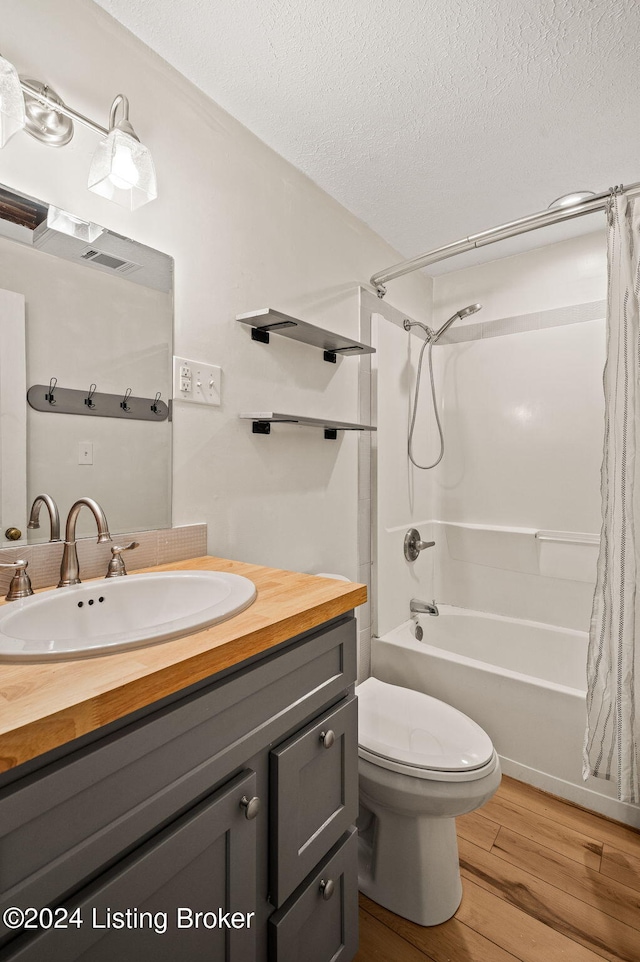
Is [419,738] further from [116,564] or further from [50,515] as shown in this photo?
[50,515]

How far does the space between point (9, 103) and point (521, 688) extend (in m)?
2.29

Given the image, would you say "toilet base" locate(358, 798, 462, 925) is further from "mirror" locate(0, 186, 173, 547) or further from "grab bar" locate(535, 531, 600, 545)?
"grab bar" locate(535, 531, 600, 545)

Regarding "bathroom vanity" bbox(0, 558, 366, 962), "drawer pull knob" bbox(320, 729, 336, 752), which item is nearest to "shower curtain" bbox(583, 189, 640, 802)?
"bathroom vanity" bbox(0, 558, 366, 962)

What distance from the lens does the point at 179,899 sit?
26.4 inches

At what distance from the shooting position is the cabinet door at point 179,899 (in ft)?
1.83

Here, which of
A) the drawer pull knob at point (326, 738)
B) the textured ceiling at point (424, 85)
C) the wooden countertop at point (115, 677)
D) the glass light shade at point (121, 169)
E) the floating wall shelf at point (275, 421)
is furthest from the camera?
the floating wall shelf at point (275, 421)

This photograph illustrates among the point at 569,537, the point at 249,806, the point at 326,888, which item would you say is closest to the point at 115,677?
the point at 249,806

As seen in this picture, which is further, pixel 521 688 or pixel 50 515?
pixel 521 688

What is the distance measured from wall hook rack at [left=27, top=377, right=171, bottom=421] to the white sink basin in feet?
1.38

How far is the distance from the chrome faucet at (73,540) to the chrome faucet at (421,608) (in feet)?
5.74

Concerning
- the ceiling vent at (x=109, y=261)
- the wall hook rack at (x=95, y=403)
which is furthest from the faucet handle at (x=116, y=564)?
the ceiling vent at (x=109, y=261)

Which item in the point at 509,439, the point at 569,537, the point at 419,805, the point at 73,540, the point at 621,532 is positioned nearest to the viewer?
the point at 73,540

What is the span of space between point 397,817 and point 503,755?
30.6 inches

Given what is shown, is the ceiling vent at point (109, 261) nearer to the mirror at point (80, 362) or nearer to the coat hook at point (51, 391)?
the mirror at point (80, 362)
